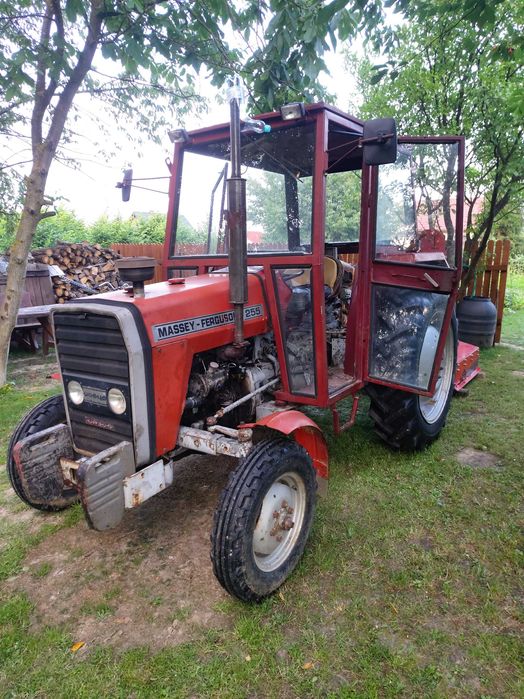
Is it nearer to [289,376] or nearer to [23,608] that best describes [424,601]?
[289,376]

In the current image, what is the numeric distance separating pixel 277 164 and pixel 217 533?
217cm

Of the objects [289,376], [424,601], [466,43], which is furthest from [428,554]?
[466,43]

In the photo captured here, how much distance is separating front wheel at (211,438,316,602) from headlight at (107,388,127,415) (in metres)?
0.61

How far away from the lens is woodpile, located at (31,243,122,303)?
8.11m

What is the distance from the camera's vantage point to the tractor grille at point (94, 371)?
81.4 inches

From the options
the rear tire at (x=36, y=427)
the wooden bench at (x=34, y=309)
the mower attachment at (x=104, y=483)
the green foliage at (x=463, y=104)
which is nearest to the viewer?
the mower attachment at (x=104, y=483)

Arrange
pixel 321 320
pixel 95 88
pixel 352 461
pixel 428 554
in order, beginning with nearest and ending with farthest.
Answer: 1. pixel 428 554
2. pixel 321 320
3. pixel 352 461
4. pixel 95 88

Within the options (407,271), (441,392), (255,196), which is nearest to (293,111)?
(255,196)

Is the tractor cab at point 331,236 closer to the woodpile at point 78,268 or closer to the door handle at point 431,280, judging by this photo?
the door handle at point 431,280

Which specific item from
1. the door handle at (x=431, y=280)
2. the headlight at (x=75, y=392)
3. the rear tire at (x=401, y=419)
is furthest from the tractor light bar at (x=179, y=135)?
the rear tire at (x=401, y=419)

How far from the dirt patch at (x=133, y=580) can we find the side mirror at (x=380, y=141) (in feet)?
7.41

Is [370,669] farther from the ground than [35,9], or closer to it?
closer to it

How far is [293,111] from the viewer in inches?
93.5

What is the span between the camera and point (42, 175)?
4.86 m
